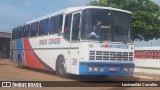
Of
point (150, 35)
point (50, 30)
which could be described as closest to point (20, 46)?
point (50, 30)

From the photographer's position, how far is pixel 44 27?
18.9m

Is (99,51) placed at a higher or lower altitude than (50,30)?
lower

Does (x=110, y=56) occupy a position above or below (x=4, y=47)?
below

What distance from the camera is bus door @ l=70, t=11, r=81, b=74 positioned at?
14379 mm

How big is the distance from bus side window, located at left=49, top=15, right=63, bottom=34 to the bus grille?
312 cm

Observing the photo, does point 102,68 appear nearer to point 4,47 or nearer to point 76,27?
point 76,27

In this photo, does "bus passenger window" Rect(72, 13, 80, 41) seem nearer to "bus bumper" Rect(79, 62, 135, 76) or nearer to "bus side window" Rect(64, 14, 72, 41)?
"bus side window" Rect(64, 14, 72, 41)

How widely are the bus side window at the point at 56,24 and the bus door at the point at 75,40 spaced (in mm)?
1640

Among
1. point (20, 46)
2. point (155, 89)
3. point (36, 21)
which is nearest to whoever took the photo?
point (155, 89)

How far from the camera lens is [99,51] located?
14.0 metres

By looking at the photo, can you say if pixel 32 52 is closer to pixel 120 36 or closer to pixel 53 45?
pixel 53 45

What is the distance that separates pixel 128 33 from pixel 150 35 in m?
19.7

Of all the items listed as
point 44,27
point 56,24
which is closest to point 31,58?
point 44,27

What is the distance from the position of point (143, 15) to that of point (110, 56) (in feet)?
65.0
